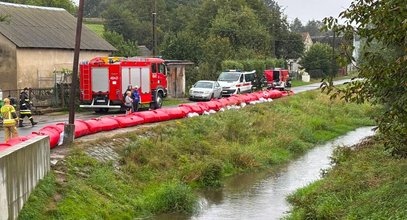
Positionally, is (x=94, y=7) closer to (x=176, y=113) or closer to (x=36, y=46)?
(x=36, y=46)

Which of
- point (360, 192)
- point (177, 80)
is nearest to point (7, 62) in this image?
point (177, 80)

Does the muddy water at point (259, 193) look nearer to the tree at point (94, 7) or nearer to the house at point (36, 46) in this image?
the house at point (36, 46)

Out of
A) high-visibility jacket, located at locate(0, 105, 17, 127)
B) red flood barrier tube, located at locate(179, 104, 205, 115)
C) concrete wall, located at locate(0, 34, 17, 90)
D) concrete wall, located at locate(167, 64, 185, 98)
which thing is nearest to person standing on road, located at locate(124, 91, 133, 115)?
red flood barrier tube, located at locate(179, 104, 205, 115)

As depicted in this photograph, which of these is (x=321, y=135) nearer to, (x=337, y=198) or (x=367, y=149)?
(x=367, y=149)

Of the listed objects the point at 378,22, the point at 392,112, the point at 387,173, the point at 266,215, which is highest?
the point at 378,22

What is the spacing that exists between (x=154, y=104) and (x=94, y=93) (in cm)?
408

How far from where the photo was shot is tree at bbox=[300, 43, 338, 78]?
301 feet

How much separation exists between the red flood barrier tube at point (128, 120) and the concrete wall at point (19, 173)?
10.2 metres

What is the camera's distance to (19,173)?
1375 cm

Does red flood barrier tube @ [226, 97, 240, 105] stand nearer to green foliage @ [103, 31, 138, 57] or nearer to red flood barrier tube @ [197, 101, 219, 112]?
red flood barrier tube @ [197, 101, 219, 112]

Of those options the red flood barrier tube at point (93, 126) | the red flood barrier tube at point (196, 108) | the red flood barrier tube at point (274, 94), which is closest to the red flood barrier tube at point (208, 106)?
the red flood barrier tube at point (196, 108)

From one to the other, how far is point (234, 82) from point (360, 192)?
35.9m

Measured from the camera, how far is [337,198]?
17500mm

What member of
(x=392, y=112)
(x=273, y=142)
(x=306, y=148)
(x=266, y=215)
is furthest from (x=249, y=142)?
(x=392, y=112)
